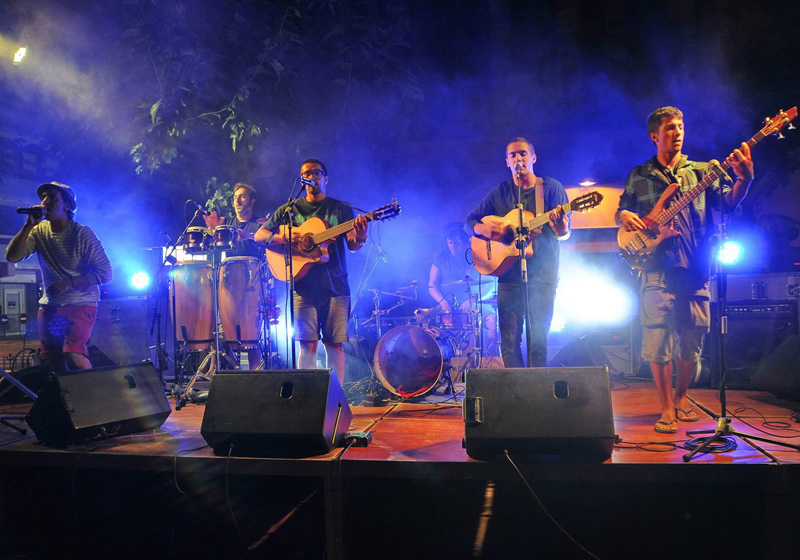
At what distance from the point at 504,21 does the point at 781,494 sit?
9.42m

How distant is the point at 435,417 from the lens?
4.23 meters

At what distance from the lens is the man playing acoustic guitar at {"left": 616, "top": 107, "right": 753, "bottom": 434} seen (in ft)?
11.2

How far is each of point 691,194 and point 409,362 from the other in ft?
10.2

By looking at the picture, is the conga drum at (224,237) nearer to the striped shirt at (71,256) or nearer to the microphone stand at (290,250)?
the striped shirt at (71,256)

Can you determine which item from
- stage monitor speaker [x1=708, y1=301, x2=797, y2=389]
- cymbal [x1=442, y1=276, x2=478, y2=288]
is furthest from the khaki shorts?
cymbal [x1=442, y1=276, x2=478, y2=288]

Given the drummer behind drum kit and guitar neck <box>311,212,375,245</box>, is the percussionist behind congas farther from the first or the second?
guitar neck <box>311,212,375,245</box>

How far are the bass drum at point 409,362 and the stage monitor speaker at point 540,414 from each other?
2.64m

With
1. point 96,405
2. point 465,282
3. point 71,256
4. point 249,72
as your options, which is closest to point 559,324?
point 465,282

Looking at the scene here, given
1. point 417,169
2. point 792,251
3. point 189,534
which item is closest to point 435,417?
point 189,534

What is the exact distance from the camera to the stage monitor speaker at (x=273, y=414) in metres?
2.89

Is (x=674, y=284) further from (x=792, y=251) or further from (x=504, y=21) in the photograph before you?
(x=504, y=21)

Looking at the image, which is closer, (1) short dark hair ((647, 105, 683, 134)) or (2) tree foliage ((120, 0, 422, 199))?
(1) short dark hair ((647, 105, 683, 134))


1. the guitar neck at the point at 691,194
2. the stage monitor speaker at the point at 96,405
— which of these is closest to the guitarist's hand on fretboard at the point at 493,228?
the guitar neck at the point at 691,194

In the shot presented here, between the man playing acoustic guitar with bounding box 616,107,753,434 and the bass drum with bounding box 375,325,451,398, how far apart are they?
7.88 ft
